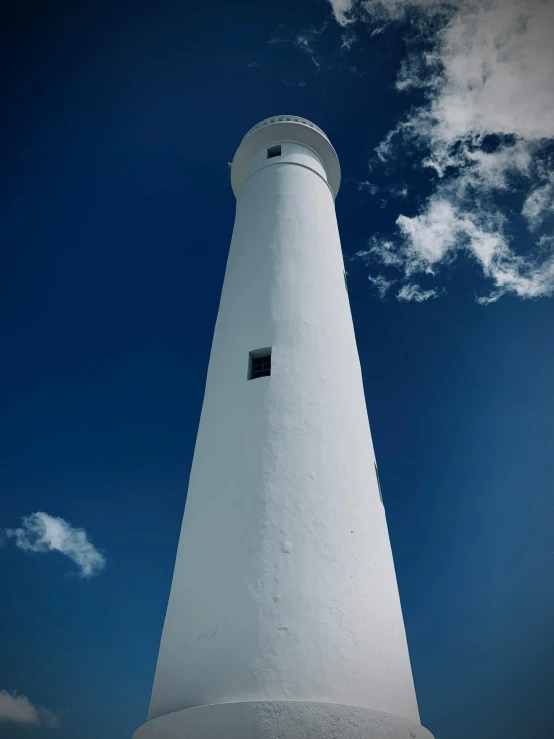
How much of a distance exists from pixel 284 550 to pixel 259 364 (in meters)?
3.65

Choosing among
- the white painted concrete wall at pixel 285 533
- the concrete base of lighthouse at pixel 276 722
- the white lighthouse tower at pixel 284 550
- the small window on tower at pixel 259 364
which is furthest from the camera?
the small window on tower at pixel 259 364

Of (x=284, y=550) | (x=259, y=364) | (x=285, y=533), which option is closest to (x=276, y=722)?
(x=284, y=550)

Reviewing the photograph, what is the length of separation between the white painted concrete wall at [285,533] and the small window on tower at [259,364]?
0.13 metres

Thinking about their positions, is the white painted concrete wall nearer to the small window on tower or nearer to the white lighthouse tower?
the white lighthouse tower

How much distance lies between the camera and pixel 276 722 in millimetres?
5691

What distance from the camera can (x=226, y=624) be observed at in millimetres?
6754

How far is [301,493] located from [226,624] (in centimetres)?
204

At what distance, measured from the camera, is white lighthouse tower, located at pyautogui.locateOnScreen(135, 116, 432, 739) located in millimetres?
6203

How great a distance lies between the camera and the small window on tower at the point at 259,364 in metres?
9.54

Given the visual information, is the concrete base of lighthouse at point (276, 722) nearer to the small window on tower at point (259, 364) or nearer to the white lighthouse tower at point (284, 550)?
the white lighthouse tower at point (284, 550)

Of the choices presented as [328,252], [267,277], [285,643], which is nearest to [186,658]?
[285,643]

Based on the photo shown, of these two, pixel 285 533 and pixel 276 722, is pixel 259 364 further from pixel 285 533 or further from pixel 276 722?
pixel 276 722

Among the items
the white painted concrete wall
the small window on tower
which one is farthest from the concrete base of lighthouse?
the small window on tower

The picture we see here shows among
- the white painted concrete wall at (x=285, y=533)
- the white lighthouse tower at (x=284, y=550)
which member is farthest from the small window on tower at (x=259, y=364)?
the white painted concrete wall at (x=285, y=533)
